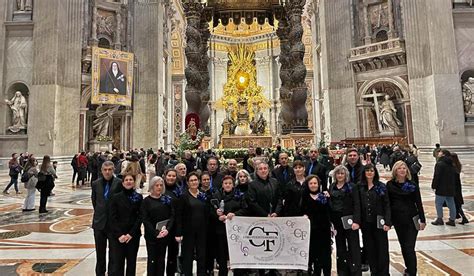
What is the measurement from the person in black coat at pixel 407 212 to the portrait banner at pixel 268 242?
895 millimetres

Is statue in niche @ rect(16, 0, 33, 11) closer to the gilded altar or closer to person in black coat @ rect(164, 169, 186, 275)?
the gilded altar

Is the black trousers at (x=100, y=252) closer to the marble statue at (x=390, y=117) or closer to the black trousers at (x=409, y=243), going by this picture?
the black trousers at (x=409, y=243)

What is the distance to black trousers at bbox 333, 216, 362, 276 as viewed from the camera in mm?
2891

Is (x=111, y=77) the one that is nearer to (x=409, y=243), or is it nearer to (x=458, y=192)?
(x=458, y=192)

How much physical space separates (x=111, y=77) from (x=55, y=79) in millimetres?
3003

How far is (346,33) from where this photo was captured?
20750 millimetres

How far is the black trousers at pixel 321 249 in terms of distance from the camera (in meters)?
2.95

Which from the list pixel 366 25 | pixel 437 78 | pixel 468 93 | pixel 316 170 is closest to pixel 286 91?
pixel 316 170

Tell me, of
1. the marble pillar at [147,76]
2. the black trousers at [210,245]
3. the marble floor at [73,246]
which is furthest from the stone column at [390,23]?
the black trousers at [210,245]

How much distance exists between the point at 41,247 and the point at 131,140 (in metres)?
17.2

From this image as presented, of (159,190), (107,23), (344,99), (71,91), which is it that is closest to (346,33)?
(344,99)

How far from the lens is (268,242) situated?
117 inches

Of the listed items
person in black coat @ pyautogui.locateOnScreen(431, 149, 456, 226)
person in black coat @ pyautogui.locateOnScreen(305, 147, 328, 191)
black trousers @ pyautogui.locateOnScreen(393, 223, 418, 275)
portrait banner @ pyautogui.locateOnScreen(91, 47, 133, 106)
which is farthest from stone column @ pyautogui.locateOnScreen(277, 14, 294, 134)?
portrait banner @ pyautogui.locateOnScreen(91, 47, 133, 106)

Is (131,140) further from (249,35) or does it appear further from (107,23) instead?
(249,35)
